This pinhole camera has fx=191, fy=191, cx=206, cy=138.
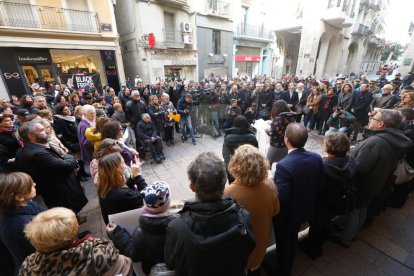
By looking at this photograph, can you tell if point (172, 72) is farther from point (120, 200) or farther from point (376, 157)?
point (376, 157)

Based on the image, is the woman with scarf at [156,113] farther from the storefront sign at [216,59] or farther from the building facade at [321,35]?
the building facade at [321,35]

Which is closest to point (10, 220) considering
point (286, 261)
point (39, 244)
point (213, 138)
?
point (39, 244)

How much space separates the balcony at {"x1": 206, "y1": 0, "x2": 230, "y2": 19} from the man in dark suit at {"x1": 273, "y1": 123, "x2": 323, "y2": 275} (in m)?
17.4

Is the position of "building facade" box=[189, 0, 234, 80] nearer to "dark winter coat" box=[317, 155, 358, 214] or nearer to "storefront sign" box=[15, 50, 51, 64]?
"storefront sign" box=[15, 50, 51, 64]

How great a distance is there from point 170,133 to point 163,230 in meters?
5.13

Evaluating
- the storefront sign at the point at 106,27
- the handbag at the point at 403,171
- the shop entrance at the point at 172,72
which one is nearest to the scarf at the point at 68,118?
the handbag at the point at 403,171

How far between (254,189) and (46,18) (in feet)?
45.4

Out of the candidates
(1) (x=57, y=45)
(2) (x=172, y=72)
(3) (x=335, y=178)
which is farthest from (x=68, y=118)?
(2) (x=172, y=72)

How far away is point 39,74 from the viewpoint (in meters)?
10.3

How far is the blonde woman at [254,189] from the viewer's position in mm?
1599

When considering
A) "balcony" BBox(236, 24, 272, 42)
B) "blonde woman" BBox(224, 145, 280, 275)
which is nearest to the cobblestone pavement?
"blonde woman" BBox(224, 145, 280, 275)

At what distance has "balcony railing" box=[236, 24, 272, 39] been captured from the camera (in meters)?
20.1

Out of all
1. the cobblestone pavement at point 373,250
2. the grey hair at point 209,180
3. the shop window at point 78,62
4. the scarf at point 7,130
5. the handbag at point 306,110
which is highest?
the shop window at point 78,62

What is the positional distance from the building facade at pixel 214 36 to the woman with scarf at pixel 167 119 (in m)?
11.7
